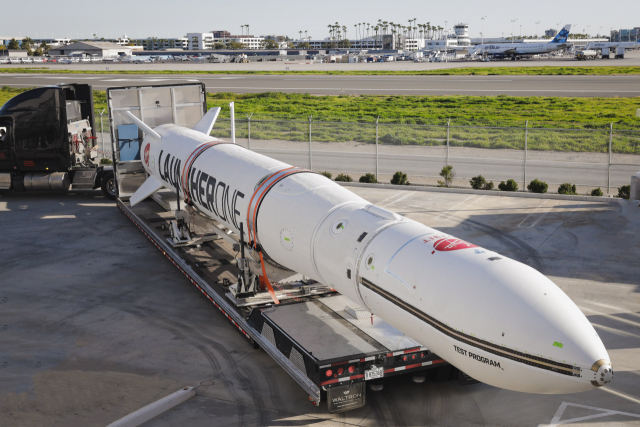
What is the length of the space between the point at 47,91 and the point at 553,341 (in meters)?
20.2

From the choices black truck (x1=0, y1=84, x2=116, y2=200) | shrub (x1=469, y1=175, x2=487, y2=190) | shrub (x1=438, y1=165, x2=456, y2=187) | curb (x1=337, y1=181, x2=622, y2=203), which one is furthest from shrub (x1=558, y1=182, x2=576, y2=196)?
black truck (x1=0, y1=84, x2=116, y2=200)

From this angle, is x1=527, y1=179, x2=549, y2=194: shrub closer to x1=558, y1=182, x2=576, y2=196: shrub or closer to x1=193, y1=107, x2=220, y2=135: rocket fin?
x1=558, y1=182, x2=576, y2=196: shrub

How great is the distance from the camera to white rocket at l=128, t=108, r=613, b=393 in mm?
6691

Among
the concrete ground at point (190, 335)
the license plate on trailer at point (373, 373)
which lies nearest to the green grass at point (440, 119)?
the concrete ground at point (190, 335)

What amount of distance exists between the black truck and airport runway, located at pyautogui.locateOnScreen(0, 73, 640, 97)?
32985 millimetres

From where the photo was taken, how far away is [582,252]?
16.7 metres

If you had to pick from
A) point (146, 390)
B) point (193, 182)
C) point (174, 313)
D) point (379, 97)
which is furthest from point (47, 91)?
point (379, 97)

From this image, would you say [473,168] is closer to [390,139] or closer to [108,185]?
[390,139]

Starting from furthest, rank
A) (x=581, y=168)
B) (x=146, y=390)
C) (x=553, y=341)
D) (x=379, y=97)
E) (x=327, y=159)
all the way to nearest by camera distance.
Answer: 1. (x=379, y=97)
2. (x=327, y=159)
3. (x=581, y=168)
4. (x=146, y=390)
5. (x=553, y=341)

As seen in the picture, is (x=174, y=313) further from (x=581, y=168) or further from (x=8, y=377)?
(x=581, y=168)

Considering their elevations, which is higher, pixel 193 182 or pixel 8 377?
pixel 193 182

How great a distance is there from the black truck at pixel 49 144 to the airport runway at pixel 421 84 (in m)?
33.0

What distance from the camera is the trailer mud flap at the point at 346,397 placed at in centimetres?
888

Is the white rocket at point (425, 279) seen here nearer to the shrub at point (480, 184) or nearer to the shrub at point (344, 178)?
the shrub at point (344, 178)
